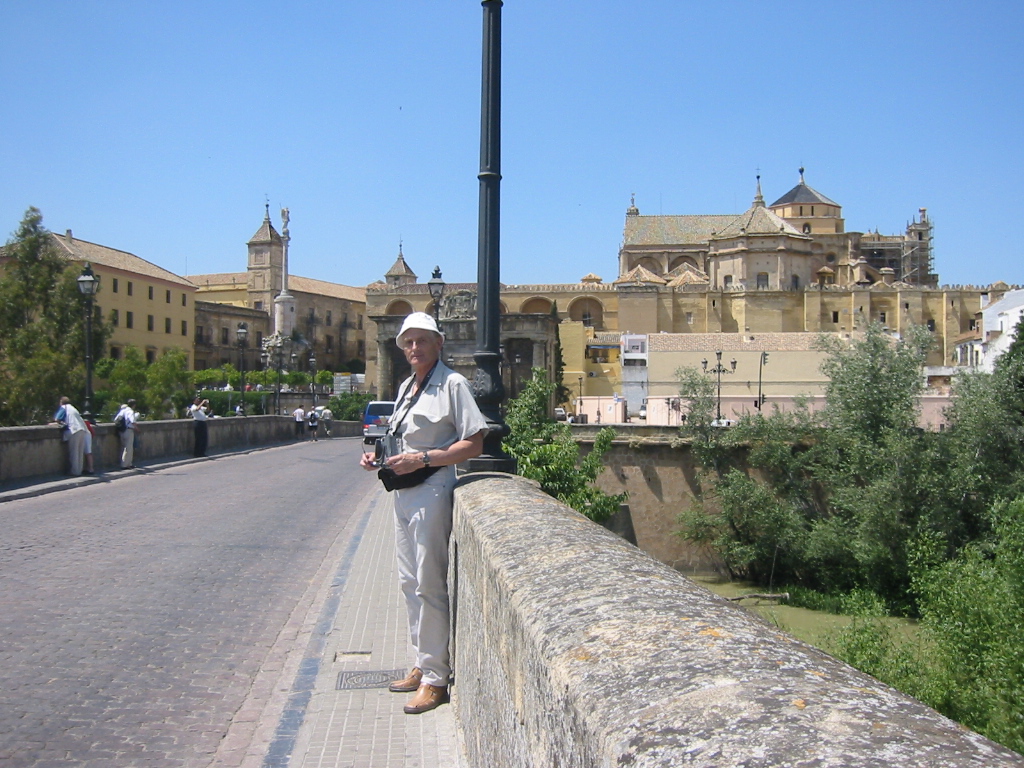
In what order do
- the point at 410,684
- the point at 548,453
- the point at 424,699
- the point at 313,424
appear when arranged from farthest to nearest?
the point at 313,424 < the point at 548,453 < the point at 410,684 < the point at 424,699

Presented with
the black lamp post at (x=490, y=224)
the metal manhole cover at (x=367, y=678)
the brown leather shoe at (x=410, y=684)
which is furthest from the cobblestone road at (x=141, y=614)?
the black lamp post at (x=490, y=224)

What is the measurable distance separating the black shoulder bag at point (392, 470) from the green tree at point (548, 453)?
17.0ft

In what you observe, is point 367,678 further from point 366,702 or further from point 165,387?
point 165,387

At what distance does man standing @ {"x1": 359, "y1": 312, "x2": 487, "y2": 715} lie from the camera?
15.1ft

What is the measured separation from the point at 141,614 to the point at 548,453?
495 cm

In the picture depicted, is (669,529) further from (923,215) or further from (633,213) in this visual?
(923,215)

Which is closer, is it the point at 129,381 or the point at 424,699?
the point at 424,699

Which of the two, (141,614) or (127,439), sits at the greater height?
(127,439)

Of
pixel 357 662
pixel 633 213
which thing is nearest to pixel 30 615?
pixel 357 662

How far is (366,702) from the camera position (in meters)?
5.39

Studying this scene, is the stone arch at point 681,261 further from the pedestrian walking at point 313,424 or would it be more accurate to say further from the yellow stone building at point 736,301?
the pedestrian walking at point 313,424

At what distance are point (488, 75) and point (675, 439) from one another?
85.1 ft

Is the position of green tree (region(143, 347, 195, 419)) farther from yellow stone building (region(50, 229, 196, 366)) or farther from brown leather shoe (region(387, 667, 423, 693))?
brown leather shoe (region(387, 667, 423, 693))

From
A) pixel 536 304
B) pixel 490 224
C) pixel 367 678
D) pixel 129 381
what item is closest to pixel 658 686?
pixel 367 678
